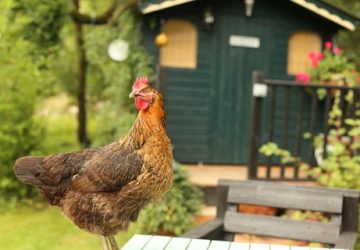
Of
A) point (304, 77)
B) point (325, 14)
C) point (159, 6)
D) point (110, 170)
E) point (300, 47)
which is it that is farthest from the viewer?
point (300, 47)

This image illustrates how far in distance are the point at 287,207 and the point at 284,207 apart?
0.03 metres

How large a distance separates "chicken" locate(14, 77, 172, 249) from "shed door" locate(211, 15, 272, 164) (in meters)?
5.59

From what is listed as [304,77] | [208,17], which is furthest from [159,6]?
[304,77]

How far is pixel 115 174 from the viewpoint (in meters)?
3.01

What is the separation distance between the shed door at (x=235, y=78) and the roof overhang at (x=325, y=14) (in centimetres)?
77

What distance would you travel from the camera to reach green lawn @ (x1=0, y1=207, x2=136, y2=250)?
6.32 metres

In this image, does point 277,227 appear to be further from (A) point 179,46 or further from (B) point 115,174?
(A) point 179,46

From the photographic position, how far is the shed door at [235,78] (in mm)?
8539

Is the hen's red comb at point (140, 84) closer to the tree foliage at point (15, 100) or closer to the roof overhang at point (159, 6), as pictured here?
the tree foliage at point (15, 100)

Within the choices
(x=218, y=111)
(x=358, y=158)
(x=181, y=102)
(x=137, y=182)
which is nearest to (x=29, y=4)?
(x=181, y=102)

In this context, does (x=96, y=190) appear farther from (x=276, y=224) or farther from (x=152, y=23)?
(x=152, y=23)

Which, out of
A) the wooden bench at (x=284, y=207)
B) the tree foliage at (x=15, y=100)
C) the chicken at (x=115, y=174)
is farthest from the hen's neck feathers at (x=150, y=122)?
the tree foliage at (x=15, y=100)

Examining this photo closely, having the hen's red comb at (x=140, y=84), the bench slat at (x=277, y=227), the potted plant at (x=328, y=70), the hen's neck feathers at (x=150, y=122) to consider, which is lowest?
the bench slat at (x=277, y=227)

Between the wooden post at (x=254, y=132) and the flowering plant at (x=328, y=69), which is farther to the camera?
the flowering plant at (x=328, y=69)
